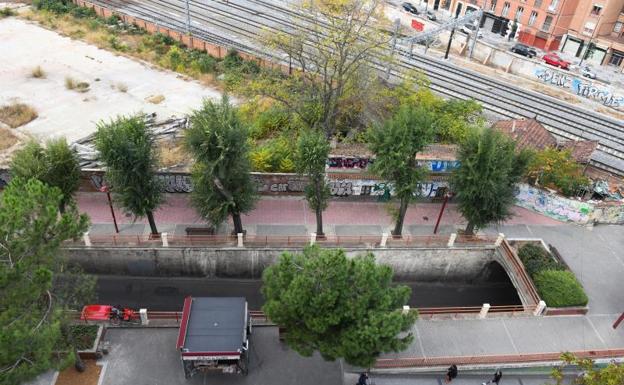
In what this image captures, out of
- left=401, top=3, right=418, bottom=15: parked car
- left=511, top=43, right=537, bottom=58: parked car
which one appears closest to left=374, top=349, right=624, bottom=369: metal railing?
left=511, top=43, right=537, bottom=58: parked car

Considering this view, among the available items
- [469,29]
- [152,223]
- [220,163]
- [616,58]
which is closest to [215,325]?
[220,163]

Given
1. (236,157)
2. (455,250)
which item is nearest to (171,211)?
(236,157)

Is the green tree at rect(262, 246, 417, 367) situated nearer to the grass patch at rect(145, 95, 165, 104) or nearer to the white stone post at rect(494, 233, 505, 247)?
the white stone post at rect(494, 233, 505, 247)

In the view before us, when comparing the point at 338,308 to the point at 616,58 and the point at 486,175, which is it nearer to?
the point at 486,175

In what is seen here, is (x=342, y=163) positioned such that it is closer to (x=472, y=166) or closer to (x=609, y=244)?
(x=472, y=166)

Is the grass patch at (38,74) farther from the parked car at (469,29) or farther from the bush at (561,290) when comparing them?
the parked car at (469,29)

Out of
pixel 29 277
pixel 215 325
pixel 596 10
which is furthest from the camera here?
pixel 596 10
